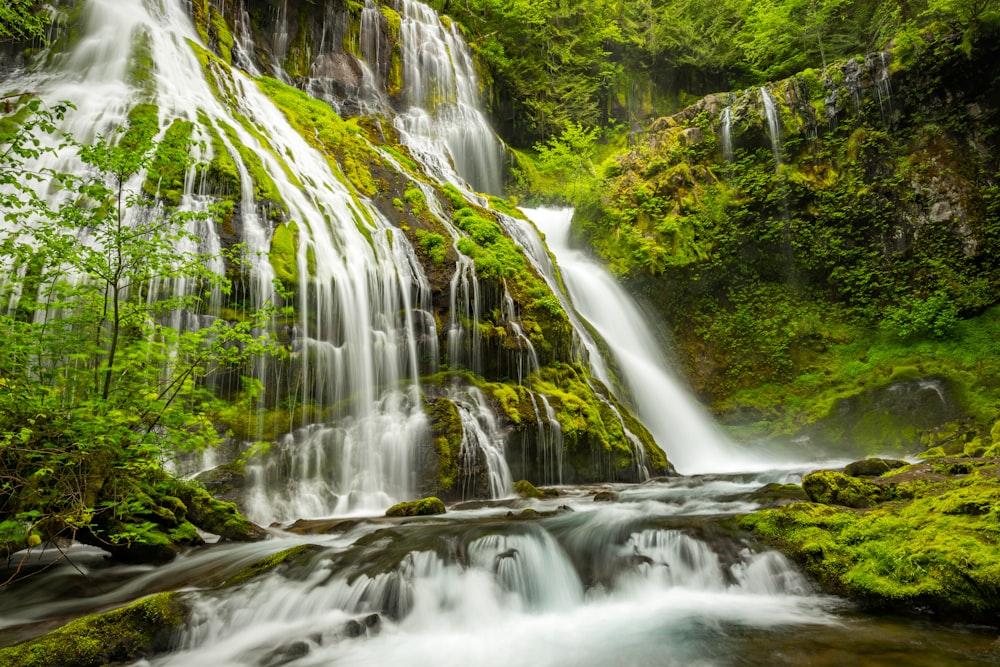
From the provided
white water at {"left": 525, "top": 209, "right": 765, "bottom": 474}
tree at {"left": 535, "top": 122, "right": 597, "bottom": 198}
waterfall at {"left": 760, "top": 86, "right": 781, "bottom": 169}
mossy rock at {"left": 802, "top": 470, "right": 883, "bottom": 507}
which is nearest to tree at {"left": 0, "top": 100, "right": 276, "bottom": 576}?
mossy rock at {"left": 802, "top": 470, "right": 883, "bottom": 507}

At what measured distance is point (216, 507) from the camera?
20.1 feet

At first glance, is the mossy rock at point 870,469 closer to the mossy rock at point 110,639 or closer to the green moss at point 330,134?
the mossy rock at point 110,639

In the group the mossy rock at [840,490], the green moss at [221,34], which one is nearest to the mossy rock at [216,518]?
the mossy rock at [840,490]

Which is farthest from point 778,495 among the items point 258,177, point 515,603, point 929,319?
point 929,319

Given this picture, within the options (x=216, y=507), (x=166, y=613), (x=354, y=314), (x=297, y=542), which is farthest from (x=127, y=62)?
(x=166, y=613)

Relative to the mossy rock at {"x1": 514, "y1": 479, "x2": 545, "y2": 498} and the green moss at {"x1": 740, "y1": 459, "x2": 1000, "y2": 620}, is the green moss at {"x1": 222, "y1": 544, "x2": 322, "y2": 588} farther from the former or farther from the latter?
the green moss at {"x1": 740, "y1": 459, "x2": 1000, "y2": 620}

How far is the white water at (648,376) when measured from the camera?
12.9 meters

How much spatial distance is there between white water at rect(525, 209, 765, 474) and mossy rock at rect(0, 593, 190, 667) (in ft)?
34.9

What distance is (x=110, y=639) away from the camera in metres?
3.43

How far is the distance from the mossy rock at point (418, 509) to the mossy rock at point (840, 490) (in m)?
4.47

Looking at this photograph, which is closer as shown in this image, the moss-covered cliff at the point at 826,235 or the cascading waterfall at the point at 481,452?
the cascading waterfall at the point at 481,452

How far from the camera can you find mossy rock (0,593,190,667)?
3.14 meters

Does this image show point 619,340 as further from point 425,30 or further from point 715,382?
point 425,30

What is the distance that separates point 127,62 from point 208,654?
44.1 ft
